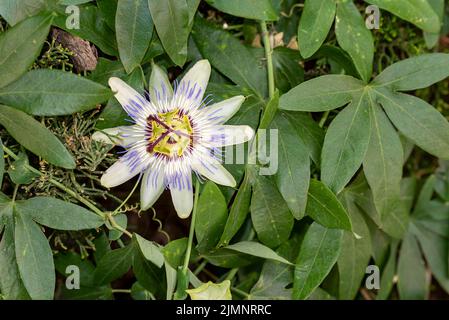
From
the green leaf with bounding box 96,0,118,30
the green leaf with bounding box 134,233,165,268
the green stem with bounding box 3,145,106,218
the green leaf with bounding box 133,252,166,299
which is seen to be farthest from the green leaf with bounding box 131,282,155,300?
the green leaf with bounding box 96,0,118,30

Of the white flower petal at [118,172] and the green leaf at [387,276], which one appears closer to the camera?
the white flower petal at [118,172]

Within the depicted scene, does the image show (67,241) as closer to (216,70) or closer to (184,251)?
(184,251)

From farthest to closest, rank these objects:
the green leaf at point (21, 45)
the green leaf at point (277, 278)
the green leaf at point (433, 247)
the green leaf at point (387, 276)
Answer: the green leaf at point (433, 247), the green leaf at point (387, 276), the green leaf at point (277, 278), the green leaf at point (21, 45)

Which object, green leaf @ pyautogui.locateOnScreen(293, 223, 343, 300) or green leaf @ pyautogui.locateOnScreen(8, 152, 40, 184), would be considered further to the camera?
green leaf @ pyautogui.locateOnScreen(293, 223, 343, 300)

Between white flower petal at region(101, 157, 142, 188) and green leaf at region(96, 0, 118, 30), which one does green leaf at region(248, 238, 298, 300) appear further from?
green leaf at region(96, 0, 118, 30)

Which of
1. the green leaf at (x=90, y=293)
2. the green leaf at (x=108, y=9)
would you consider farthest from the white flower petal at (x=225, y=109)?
the green leaf at (x=90, y=293)

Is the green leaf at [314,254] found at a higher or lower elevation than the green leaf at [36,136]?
lower

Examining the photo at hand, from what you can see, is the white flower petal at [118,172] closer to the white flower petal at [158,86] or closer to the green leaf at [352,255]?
the white flower petal at [158,86]
